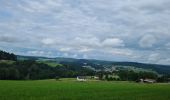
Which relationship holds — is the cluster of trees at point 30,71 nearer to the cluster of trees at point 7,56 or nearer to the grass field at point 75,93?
the cluster of trees at point 7,56

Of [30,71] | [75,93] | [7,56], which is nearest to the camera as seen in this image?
[75,93]

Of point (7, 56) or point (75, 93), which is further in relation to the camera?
point (7, 56)

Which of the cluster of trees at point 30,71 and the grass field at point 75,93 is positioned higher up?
the cluster of trees at point 30,71

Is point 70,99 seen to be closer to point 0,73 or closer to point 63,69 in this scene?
point 0,73

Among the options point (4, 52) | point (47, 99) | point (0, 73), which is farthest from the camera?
point (4, 52)

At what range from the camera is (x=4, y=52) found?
6944 inches

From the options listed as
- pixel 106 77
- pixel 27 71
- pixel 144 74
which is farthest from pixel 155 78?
pixel 27 71

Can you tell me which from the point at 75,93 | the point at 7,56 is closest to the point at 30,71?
the point at 7,56

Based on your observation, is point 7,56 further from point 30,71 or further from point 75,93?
point 75,93

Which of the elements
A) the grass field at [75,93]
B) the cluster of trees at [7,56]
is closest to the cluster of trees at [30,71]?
the cluster of trees at [7,56]

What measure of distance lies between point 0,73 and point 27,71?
17779 millimetres

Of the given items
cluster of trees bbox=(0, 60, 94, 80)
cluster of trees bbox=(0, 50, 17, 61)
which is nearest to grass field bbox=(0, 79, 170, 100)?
cluster of trees bbox=(0, 60, 94, 80)

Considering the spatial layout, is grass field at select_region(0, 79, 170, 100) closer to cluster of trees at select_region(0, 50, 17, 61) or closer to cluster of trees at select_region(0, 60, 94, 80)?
cluster of trees at select_region(0, 60, 94, 80)

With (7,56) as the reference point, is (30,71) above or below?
below
